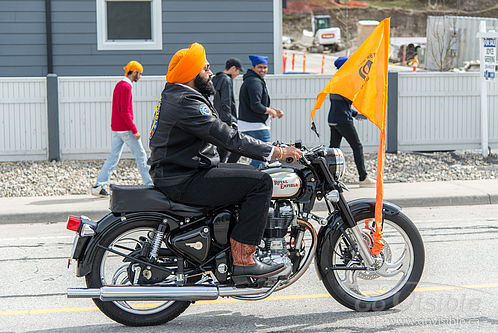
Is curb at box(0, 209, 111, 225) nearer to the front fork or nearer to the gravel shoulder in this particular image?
the gravel shoulder

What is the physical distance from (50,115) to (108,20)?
282 centimetres

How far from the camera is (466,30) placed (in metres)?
33.4

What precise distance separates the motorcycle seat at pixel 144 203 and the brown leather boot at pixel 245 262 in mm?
323

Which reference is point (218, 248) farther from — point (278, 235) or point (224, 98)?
point (224, 98)

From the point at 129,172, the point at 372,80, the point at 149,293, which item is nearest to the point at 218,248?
the point at 149,293

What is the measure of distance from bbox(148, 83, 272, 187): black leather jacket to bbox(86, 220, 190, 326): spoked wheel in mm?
349

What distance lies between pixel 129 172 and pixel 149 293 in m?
7.61

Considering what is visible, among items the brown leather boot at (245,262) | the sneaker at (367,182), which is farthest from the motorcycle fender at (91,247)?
the sneaker at (367,182)

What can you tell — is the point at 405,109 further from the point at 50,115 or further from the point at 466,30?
the point at 466,30

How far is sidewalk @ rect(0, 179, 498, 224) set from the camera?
30.8 feet

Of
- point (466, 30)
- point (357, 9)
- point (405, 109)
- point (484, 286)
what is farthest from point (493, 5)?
point (484, 286)

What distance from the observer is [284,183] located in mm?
4992

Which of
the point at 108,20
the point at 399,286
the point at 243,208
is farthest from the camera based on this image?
the point at 108,20

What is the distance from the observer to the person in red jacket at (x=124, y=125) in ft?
32.8
